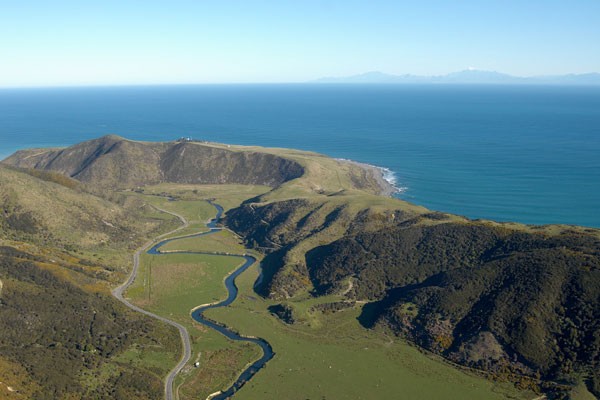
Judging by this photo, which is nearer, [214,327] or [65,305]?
[65,305]

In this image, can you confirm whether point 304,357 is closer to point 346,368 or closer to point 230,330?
point 346,368

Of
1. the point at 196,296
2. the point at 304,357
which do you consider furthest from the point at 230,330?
the point at 196,296

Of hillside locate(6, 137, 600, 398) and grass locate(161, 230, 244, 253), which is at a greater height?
hillside locate(6, 137, 600, 398)

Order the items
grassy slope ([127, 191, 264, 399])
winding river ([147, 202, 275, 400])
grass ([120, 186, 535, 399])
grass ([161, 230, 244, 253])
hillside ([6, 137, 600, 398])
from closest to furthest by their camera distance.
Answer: grass ([120, 186, 535, 399]) → winding river ([147, 202, 275, 400]) → grassy slope ([127, 191, 264, 399]) → hillside ([6, 137, 600, 398]) → grass ([161, 230, 244, 253])

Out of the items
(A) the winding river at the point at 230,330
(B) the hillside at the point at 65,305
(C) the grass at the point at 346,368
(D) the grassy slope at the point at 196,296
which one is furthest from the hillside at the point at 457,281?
(B) the hillside at the point at 65,305

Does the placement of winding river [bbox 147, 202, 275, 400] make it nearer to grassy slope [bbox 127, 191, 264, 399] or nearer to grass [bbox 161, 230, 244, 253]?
grassy slope [bbox 127, 191, 264, 399]

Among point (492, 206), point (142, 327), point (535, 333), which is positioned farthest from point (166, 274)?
point (492, 206)

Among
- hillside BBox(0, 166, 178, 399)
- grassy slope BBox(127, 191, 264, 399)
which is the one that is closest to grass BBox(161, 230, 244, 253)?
grassy slope BBox(127, 191, 264, 399)

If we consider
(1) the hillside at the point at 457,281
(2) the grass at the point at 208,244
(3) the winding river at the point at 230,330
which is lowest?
(3) the winding river at the point at 230,330

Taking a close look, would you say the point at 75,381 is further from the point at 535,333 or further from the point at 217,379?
the point at 535,333

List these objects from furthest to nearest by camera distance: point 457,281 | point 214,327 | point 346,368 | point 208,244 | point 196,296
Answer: point 208,244 < point 196,296 < point 457,281 < point 214,327 < point 346,368

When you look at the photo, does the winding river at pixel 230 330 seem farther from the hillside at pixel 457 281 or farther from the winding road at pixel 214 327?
the hillside at pixel 457 281
